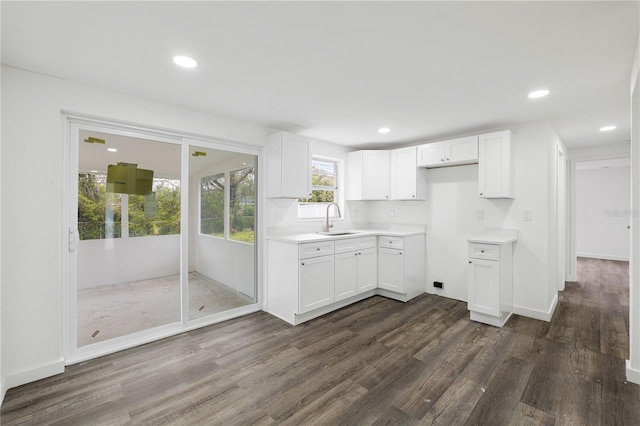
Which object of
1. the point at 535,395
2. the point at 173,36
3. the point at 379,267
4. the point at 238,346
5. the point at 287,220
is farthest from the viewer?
the point at 379,267

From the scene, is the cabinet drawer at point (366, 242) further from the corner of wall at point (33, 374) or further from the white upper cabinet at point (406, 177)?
the corner of wall at point (33, 374)

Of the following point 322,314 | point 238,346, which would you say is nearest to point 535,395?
point 322,314

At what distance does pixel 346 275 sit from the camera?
12.6 ft

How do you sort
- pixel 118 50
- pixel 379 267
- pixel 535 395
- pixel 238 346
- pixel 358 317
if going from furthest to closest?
pixel 379 267, pixel 358 317, pixel 238 346, pixel 535 395, pixel 118 50

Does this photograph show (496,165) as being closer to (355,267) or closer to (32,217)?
(355,267)

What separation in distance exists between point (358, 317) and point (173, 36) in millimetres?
3225

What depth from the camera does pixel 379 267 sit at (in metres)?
4.29

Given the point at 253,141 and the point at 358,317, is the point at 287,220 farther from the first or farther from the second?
the point at 358,317

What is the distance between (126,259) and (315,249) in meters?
1.93

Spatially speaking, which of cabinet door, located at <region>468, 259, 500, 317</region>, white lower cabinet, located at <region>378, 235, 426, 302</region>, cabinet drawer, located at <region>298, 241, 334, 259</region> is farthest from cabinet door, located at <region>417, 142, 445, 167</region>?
cabinet drawer, located at <region>298, 241, 334, 259</region>

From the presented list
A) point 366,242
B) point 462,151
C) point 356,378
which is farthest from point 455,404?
point 462,151

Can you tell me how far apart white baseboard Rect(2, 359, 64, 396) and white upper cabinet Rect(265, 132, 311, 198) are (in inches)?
97.1

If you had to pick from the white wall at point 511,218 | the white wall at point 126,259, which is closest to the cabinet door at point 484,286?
the white wall at point 511,218

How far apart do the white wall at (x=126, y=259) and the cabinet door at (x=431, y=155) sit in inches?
132
